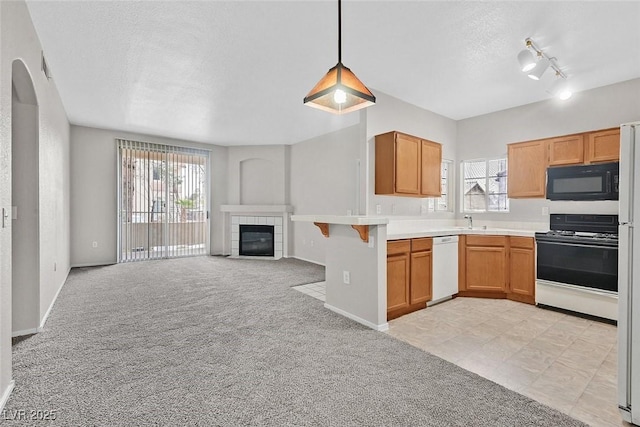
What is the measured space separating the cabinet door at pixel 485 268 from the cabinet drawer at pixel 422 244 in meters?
0.82

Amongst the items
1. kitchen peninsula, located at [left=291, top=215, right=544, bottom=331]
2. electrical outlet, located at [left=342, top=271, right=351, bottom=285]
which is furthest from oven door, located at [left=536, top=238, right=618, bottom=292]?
electrical outlet, located at [left=342, top=271, right=351, bottom=285]

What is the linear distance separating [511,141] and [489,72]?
1.45 metres

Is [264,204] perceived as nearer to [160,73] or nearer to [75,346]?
[160,73]

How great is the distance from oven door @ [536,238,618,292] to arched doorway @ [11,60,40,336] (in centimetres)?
529

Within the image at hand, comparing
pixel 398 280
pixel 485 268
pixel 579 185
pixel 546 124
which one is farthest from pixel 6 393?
pixel 546 124

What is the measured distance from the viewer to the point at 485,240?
157 inches

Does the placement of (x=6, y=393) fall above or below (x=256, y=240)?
below

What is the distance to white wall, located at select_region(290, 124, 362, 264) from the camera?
5.76 metres

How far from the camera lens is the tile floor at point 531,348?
6.19 feet

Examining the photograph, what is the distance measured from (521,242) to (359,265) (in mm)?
2271

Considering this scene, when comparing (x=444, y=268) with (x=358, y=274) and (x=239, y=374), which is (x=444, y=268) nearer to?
(x=358, y=274)

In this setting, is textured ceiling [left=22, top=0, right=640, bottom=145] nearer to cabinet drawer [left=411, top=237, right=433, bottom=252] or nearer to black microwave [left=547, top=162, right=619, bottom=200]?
black microwave [left=547, top=162, right=619, bottom=200]

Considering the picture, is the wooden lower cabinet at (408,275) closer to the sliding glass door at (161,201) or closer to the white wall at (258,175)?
the white wall at (258,175)

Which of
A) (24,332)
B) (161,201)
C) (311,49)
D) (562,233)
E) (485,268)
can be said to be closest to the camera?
(24,332)
